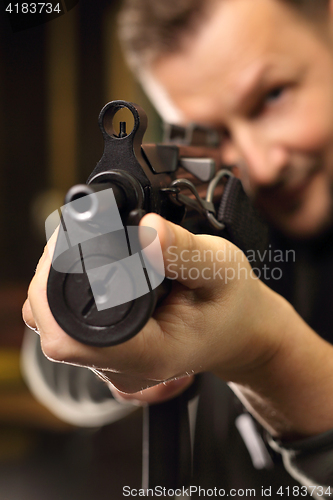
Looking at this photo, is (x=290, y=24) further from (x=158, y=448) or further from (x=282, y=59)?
(x=158, y=448)

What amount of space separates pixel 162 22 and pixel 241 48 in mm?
128

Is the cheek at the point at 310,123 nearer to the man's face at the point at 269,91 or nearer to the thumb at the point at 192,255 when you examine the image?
the man's face at the point at 269,91

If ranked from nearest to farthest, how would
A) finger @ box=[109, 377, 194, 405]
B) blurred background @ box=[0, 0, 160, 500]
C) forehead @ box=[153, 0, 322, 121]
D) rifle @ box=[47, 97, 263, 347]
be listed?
1. rifle @ box=[47, 97, 263, 347]
2. finger @ box=[109, 377, 194, 405]
3. forehead @ box=[153, 0, 322, 121]
4. blurred background @ box=[0, 0, 160, 500]

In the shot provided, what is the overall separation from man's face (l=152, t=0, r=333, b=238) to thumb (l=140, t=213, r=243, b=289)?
26 centimetres

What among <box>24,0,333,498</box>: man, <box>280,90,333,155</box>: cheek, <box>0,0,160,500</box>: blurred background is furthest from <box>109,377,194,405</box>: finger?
<box>0,0,160,500</box>: blurred background

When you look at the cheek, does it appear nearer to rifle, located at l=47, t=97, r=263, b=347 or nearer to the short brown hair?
the short brown hair

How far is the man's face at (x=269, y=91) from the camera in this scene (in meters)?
0.40

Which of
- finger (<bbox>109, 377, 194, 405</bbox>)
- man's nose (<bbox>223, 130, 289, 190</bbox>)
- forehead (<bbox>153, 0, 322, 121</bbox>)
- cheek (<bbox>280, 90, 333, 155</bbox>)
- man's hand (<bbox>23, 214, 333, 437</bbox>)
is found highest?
forehead (<bbox>153, 0, 322, 121</bbox>)

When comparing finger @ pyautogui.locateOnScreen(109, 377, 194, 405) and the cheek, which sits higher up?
the cheek

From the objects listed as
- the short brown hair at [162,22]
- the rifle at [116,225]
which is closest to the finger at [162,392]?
the rifle at [116,225]

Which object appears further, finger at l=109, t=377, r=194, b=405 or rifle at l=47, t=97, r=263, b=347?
finger at l=109, t=377, r=194, b=405

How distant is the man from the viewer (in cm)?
16

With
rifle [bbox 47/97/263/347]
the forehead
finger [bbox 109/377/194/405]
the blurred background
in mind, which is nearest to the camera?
rifle [bbox 47/97/263/347]

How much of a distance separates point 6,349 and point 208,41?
2.53 ft
